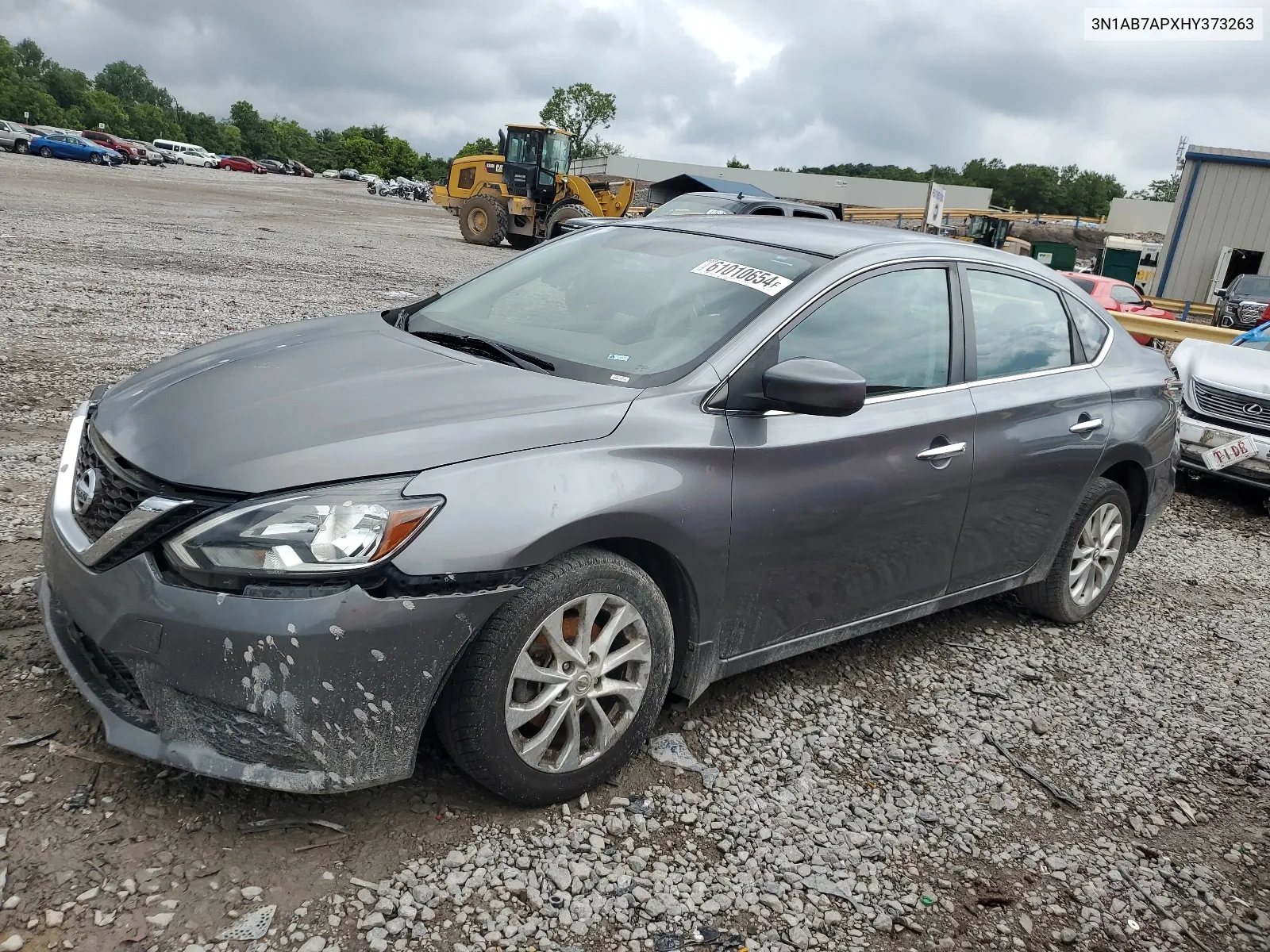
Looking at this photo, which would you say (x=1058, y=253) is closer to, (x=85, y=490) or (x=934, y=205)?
(x=934, y=205)

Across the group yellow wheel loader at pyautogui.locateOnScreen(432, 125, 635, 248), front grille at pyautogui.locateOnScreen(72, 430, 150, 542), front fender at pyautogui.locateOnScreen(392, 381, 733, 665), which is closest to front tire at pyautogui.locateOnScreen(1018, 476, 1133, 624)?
front fender at pyautogui.locateOnScreen(392, 381, 733, 665)

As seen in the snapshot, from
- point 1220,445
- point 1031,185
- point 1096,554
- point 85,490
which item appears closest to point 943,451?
point 1096,554

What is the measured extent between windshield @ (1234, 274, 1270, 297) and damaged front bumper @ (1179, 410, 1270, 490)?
1825 cm

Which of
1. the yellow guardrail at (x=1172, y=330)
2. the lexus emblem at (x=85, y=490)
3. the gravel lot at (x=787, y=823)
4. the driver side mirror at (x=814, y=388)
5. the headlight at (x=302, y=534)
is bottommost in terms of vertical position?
the gravel lot at (x=787, y=823)

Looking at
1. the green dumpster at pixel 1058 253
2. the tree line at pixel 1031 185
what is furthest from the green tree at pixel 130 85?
the green dumpster at pixel 1058 253

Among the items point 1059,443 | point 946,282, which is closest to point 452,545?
point 946,282

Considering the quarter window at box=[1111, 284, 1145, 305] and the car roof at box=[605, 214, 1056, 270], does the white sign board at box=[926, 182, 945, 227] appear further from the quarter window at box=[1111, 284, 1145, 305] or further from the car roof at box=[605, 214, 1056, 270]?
the car roof at box=[605, 214, 1056, 270]

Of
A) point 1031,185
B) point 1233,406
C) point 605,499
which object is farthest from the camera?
point 1031,185

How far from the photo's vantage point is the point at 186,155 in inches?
3211

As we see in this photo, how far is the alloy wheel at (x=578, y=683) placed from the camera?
2682 mm

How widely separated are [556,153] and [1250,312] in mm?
15945

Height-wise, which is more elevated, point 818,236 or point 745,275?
point 818,236

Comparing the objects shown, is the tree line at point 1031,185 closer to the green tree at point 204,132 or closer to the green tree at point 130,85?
the green tree at point 204,132

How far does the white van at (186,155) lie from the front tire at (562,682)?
281 feet
